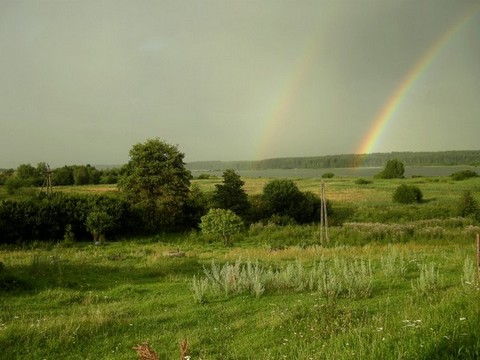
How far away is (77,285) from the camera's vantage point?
45.5ft

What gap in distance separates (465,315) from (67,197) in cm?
3354

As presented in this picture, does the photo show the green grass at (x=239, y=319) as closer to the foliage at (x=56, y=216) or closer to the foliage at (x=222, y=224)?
the foliage at (x=222, y=224)

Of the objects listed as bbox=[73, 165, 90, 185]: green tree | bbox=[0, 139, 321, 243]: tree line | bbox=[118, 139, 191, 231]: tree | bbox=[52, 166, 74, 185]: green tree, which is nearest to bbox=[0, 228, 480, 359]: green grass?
bbox=[0, 139, 321, 243]: tree line

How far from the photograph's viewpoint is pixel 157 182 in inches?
1511

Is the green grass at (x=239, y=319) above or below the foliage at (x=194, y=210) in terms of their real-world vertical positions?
above

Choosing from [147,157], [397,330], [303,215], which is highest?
[147,157]

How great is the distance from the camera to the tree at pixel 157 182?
37.4m

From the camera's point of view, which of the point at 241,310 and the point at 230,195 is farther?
the point at 230,195

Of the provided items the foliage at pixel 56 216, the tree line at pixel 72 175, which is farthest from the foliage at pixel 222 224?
the tree line at pixel 72 175

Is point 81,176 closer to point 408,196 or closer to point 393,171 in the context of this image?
point 408,196

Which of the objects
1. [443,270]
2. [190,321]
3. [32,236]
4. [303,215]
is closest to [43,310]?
[190,321]

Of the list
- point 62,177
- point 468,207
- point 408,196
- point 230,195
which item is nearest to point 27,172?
point 62,177

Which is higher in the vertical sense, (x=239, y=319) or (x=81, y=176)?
(x=81, y=176)

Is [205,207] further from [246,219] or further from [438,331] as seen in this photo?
[438,331]
